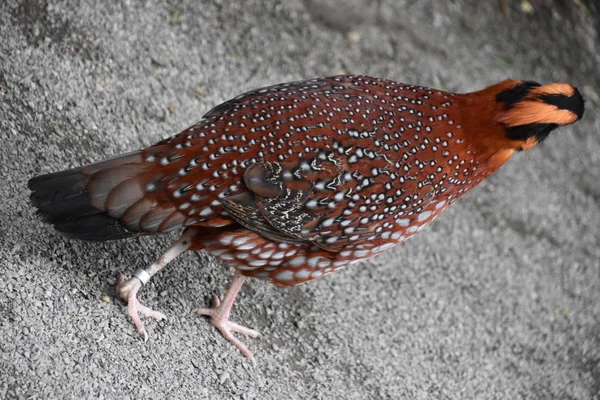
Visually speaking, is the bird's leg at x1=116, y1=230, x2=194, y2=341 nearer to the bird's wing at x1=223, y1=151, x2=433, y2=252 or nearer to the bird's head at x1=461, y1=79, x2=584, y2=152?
the bird's wing at x1=223, y1=151, x2=433, y2=252

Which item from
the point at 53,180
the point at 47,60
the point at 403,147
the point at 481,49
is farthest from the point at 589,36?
the point at 53,180

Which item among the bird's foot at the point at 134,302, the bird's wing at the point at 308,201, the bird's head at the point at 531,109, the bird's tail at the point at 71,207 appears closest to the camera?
the bird's tail at the point at 71,207

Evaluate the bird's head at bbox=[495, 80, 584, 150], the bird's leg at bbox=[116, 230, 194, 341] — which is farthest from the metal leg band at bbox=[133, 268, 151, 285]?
the bird's head at bbox=[495, 80, 584, 150]

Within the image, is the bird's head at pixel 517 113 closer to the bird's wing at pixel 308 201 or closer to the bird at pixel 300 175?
the bird at pixel 300 175

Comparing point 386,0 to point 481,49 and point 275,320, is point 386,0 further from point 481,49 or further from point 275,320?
point 275,320

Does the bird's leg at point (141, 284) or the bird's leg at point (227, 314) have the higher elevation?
the bird's leg at point (141, 284)

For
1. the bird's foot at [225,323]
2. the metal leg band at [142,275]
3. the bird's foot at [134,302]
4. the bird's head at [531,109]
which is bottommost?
the bird's foot at [225,323]

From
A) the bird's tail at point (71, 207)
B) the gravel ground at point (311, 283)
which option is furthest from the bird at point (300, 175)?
the gravel ground at point (311, 283)

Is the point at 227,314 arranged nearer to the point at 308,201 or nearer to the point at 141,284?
the point at 141,284
